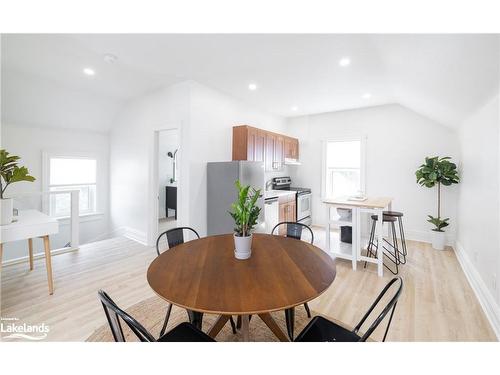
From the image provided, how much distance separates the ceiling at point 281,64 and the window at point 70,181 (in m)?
1.60

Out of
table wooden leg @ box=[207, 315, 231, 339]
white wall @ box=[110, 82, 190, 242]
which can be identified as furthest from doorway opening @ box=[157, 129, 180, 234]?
table wooden leg @ box=[207, 315, 231, 339]

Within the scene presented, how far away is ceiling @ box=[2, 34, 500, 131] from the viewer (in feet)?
6.44

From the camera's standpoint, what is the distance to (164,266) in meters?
1.49

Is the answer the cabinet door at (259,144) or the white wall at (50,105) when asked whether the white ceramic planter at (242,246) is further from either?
the white wall at (50,105)

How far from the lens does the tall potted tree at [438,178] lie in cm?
370

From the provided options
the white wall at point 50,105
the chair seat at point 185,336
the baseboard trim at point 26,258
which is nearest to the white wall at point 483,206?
the chair seat at point 185,336

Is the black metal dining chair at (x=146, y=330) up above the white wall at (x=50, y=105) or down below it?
below

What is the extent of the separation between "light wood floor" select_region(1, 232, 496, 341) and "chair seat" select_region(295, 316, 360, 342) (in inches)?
31.6

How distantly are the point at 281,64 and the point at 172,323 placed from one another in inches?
118

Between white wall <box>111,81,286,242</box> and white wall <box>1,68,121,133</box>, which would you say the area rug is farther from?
white wall <box>1,68,121,133</box>

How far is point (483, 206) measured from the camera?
2496 millimetres
